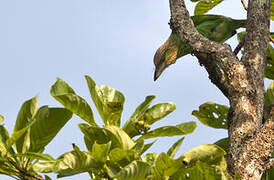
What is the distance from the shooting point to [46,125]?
4.80ft

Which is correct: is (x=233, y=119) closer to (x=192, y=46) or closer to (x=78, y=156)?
(x=192, y=46)

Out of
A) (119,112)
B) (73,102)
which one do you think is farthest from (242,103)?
(73,102)

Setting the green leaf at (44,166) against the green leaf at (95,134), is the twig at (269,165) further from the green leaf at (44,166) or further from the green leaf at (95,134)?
the green leaf at (44,166)

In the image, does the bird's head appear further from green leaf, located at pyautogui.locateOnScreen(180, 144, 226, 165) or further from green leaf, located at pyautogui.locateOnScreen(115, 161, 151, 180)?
green leaf, located at pyautogui.locateOnScreen(115, 161, 151, 180)

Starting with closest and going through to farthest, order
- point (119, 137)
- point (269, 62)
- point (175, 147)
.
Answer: point (119, 137)
point (175, 147)
point (269, 62)

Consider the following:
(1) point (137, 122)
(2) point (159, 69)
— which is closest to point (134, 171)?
(1) point (137, 122)

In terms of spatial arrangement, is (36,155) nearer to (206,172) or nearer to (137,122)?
(137,122)

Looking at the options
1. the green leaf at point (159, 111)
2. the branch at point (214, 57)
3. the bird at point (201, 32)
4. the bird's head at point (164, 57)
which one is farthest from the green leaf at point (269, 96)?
the green leaf at point (159, 111)

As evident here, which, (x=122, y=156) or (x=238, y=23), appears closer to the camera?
(x=122, y=156)

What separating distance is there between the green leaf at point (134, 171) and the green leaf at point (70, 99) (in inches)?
13.6

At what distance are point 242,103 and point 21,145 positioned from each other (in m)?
1.07

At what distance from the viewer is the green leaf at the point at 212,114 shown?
2.60 m

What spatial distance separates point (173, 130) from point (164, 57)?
1.91 meters

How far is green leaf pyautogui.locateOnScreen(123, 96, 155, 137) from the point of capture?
1539 millimetres
